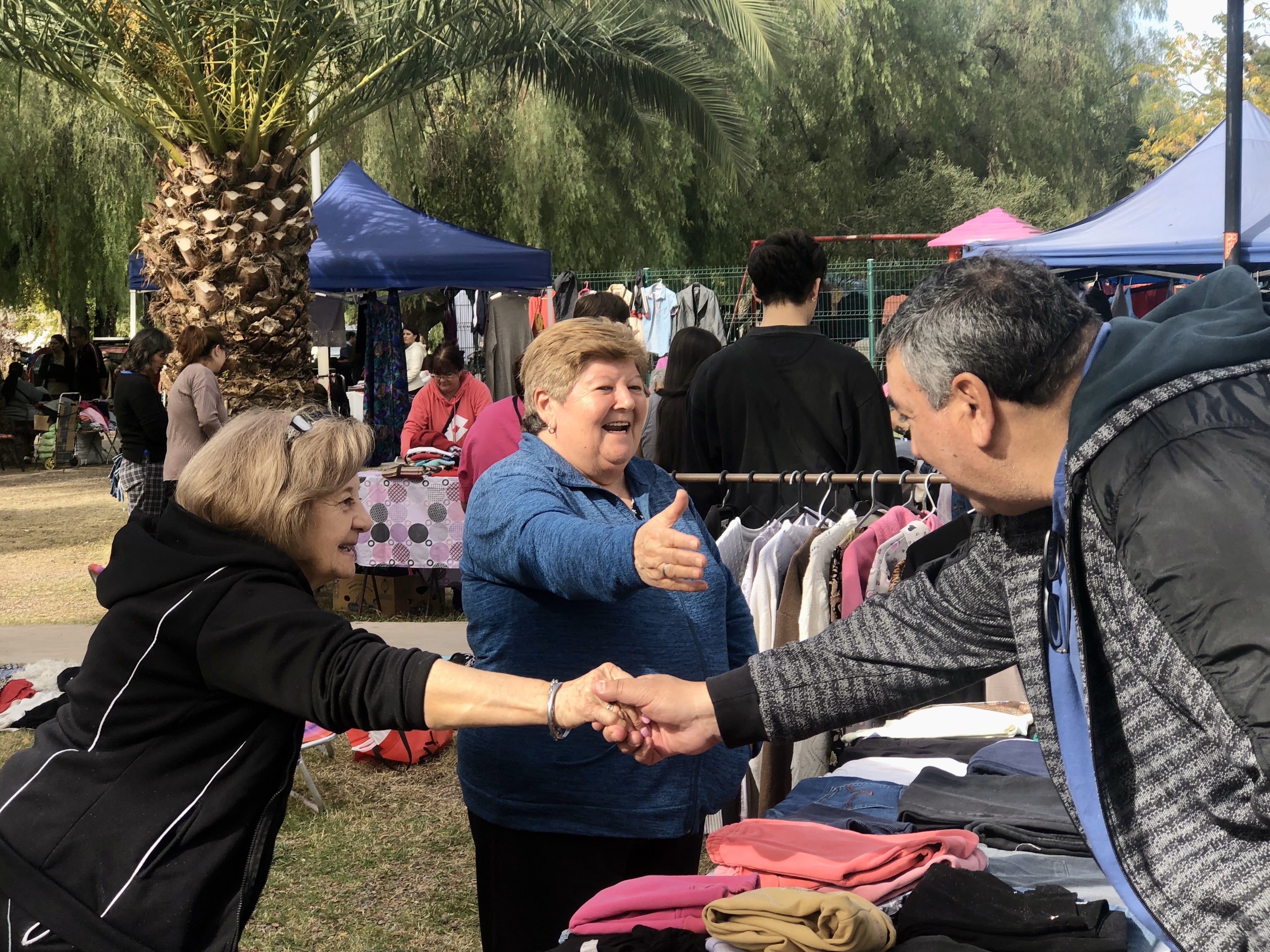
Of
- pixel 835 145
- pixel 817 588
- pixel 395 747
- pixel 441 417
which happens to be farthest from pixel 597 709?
pixel 835 145

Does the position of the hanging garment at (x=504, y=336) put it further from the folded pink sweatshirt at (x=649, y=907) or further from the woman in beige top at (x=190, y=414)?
the folded pink sweatshirt at (x=649, y=907)

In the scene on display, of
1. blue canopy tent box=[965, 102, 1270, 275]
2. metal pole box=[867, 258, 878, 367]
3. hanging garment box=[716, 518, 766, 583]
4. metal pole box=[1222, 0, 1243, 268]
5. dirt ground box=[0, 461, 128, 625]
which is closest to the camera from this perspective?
hanging garment box=[716, 518, 766, 583]

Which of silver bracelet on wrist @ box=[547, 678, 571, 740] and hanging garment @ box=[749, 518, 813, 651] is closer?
silver bracelet on wrist @ box=[547, 678, 571, 740]

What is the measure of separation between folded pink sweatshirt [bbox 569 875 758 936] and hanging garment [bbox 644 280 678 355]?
41.1 feet

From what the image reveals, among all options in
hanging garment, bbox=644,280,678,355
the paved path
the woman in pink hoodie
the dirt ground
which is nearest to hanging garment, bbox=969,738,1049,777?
the paved path

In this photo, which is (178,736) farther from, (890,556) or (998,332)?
(890,556)

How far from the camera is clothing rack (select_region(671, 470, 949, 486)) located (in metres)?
4.01

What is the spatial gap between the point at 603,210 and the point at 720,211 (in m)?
2.39

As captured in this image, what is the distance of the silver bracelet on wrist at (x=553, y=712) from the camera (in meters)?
2.19

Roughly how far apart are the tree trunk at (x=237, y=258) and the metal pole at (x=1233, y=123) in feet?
22.5

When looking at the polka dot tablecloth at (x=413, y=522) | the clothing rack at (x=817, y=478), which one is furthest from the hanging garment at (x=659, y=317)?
the clothing rack at (x=817, y=478)

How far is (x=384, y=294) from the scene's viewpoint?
46.1 feet

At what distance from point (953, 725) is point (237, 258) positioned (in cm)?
809

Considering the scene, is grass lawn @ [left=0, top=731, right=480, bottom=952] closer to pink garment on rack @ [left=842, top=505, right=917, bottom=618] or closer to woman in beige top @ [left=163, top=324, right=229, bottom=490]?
pink garment on rack @ [left=842, top=505, right=917, bottom=618]
